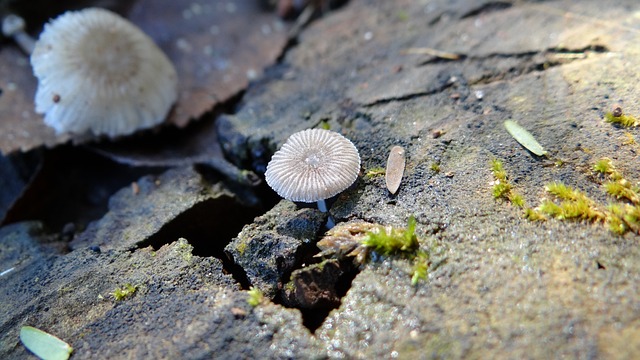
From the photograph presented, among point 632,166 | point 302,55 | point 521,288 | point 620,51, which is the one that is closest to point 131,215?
point 302,55

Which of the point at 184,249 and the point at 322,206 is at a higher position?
the point at 184,249

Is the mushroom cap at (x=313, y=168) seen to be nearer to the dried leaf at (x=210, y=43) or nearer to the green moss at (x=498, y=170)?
the green moss at (x=498, y=170)

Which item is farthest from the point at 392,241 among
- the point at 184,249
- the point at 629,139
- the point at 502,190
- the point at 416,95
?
the point at 629,139

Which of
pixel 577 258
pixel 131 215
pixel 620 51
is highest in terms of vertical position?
pixel 131 215

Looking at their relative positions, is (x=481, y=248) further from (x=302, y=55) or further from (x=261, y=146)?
(x=302, y=55)

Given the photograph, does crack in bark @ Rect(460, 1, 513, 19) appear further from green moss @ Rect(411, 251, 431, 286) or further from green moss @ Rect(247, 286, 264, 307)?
green moss @ Rect(247, 286, 264, 307)

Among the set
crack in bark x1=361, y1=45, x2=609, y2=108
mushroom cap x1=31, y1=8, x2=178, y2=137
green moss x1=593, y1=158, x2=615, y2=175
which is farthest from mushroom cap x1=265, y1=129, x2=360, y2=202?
mushroom cap x1=31, y1=8, x2=178, y2=137

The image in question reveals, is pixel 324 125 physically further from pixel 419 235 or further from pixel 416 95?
pixel 419 235
